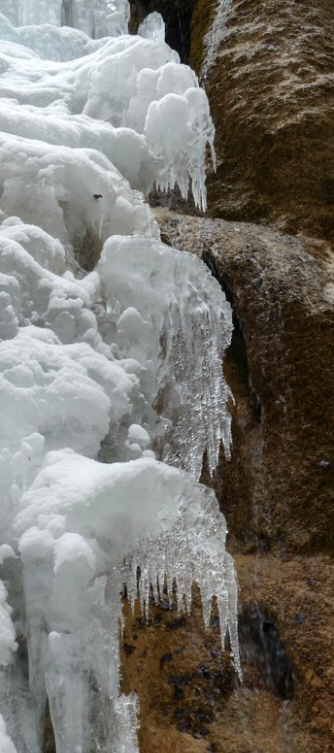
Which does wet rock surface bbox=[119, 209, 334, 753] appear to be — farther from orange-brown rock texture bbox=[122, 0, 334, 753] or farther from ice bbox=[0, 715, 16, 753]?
ice bbox=[0, 715, 16, 753]

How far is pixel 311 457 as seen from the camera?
11.6ft

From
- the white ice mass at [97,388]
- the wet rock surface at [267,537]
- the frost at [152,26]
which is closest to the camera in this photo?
the white ice mass at [97,388]

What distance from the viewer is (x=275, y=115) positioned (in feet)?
16.4

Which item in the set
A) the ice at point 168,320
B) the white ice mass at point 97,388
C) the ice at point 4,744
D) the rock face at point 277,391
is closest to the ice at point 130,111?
the white ice mass at point 97,388

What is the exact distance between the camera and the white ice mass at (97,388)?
228 cm

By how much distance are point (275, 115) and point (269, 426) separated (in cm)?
241

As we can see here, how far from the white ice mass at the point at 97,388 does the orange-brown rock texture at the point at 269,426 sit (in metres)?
0.27

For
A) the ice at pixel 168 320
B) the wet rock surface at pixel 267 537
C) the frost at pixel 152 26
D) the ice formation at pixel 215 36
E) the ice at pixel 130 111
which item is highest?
the frost at pixel 152 26

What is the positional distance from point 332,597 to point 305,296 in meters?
1.54

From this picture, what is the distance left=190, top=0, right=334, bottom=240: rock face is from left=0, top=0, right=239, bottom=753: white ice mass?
47 centimetres

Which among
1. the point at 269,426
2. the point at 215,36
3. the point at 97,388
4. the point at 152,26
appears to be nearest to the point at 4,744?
the point at 97,388

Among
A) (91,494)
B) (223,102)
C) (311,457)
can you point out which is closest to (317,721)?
(311,457)

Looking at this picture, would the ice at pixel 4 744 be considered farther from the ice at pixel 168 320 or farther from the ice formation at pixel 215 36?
the ice formation at pixel 215 36

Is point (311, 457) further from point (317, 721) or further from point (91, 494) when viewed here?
point (91, 494)
